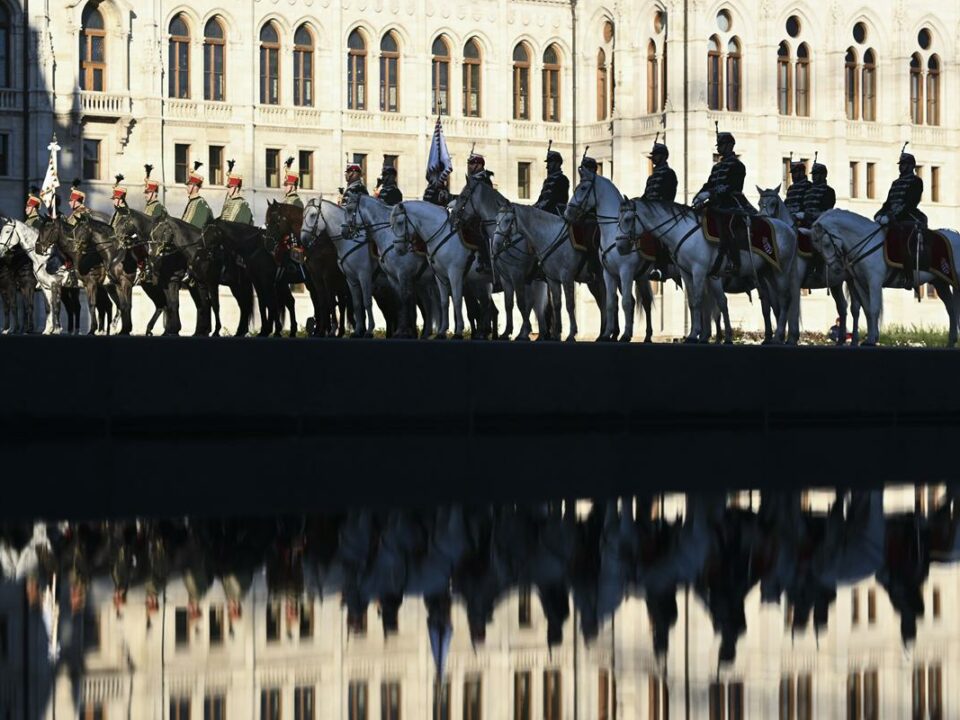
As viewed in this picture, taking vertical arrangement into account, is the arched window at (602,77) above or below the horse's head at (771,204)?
above

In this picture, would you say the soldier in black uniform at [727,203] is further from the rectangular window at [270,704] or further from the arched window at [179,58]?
the arched window at [179,58]

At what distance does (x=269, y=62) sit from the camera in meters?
62.8

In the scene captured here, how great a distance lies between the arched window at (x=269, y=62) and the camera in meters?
62.7

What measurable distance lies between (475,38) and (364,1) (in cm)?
423

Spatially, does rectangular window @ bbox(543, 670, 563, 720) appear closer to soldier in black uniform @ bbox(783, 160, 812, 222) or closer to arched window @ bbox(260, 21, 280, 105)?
soldier in black uniform @ bbox(783, 160, 812, 222)

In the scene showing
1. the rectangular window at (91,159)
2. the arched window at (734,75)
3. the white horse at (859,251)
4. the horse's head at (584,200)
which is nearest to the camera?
the horse's head at (584,200)

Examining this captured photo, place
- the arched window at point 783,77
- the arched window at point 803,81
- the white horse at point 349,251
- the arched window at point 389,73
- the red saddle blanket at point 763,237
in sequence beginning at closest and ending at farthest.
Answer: the red saddle blanket at point 763,237 → the white horse at point 349,251 → the arched window at point 389,73 → the arched window at point 783,77 → the arched window at point 803,81

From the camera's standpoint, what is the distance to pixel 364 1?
210 ft

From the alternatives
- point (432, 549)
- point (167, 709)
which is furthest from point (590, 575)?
point (167, 709)

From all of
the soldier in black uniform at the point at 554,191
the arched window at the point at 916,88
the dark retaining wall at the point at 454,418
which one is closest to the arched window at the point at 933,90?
the arched window at the point at 916,88

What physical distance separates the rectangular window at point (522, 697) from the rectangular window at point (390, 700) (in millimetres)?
460

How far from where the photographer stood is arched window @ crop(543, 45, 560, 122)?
68.1m

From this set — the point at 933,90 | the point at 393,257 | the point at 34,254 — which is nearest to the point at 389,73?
the point at 933,90

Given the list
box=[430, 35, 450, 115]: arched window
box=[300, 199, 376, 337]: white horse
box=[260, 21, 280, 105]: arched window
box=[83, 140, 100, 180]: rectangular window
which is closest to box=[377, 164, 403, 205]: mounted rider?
box=[300, 199, 376, 337]: white horse
